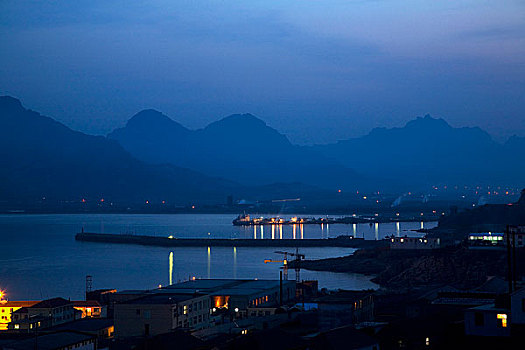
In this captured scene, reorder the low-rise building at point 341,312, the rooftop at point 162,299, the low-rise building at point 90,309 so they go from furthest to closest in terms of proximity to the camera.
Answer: the low-rise building at point 90,309, the rooftop at point 162,299, the low-rise building at point 341,312

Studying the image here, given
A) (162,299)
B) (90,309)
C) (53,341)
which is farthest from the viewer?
(90,309)

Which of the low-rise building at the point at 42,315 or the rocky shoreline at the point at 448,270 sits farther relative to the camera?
the rocky shoreline at the point at 448,270

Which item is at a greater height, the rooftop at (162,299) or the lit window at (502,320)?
the lit window at (502,320)

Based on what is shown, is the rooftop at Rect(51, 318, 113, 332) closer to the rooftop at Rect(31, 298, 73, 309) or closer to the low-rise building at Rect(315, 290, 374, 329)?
the rooftop at Rect(31, 298, 73, 309)

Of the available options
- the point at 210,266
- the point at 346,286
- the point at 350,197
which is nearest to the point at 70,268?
the point at 210,266

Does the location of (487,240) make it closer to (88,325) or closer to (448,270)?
(448,270)

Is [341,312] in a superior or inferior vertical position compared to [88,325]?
superior

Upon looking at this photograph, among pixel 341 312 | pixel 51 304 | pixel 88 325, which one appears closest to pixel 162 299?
pixel 88 325

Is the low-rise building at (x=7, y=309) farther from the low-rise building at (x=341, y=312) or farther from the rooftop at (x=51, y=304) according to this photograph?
the low-rise building at (x=341, y=312)

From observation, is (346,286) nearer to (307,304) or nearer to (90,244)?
(307,304)

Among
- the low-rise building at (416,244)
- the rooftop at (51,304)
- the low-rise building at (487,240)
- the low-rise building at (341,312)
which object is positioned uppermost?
the low-rise building at (487,240)

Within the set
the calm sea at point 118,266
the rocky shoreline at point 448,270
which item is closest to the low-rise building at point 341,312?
the rocky shoreline at point 448,270

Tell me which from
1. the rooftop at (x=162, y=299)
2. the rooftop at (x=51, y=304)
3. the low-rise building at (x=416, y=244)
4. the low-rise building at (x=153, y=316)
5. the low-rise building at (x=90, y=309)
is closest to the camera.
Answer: the low-rise building at (x=153, y=316)

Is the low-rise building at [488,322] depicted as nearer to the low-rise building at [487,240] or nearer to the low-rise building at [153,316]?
the low-rise building at [153,316]
